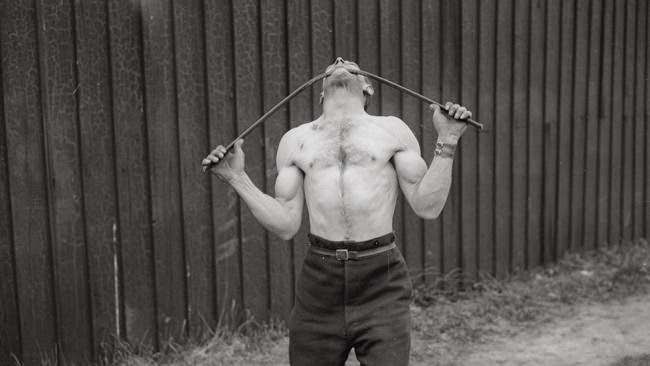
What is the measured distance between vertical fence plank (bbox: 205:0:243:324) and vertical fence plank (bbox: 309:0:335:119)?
612 millimetres

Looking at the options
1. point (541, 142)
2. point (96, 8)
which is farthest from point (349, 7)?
point (541, 142)

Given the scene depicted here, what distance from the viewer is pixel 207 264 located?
5.11 m

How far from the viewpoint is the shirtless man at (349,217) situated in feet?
10.1

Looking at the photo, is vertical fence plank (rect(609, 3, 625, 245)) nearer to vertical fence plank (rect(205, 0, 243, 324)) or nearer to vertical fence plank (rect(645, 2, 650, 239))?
vertical fence plank (rect(645, 2, 650, 239))

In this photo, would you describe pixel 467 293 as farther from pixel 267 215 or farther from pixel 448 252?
pixel 267 215

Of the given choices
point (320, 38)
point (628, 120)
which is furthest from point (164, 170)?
point (628, 120)

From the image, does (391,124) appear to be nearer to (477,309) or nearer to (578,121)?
(477,309)

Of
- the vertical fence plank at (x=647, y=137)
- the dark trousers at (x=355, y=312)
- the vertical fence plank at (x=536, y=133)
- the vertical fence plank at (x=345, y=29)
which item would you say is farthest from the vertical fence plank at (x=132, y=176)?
the vertical fence plank at (x=647, y=137)

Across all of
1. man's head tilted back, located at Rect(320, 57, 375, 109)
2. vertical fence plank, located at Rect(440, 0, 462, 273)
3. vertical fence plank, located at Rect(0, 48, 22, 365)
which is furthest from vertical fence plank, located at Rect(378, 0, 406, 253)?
vertical fence plank, located at Rect(0, 48, 22, 365)

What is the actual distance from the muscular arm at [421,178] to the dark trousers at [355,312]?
256 millimetres

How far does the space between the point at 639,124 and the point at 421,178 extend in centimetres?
523

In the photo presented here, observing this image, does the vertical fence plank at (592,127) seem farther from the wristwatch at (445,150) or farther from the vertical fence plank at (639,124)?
the wristwatch at (445,150)

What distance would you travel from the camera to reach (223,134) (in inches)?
198

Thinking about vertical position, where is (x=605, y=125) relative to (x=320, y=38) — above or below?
below
